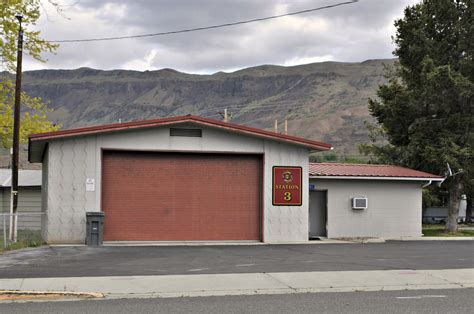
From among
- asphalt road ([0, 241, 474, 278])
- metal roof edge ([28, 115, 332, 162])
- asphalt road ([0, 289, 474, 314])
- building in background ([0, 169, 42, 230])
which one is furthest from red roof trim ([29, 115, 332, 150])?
building in background ([0, 169, 42, 230])

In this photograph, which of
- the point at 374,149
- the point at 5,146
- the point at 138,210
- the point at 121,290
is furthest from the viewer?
the point at 374,149

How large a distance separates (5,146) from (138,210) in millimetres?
11431

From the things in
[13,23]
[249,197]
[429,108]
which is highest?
[13,23]

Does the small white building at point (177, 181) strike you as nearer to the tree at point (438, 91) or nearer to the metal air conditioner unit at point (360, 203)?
the metal air conditioner unit at point (360, 203)

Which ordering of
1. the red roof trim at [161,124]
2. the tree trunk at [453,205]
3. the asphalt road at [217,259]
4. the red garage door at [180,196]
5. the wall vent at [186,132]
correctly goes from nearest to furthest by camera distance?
the asphalt road at [217,259], the red roof trim at [161,124], the red garage door at [180,196], the wall vent at [186,132], the tree trunk at [453,205]

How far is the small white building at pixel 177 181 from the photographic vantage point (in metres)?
21.1

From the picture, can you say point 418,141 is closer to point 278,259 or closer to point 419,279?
point 278,259

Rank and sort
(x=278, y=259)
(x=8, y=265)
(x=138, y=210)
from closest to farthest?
1. (x=8, y=265)
2. (x=278, y=259)
3. (x=138, y=210)

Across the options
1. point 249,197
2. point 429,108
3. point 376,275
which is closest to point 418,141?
point 429,108

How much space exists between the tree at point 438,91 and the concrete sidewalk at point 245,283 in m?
17.2

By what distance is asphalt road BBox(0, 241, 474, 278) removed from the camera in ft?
46.5

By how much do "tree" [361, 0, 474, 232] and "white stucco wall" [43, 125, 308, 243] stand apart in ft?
33.3

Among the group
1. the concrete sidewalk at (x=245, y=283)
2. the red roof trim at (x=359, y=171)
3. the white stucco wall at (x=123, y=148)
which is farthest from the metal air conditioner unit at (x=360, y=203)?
the concrete sidewalk at (x=245, y=283)

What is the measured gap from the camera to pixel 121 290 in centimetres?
1148
